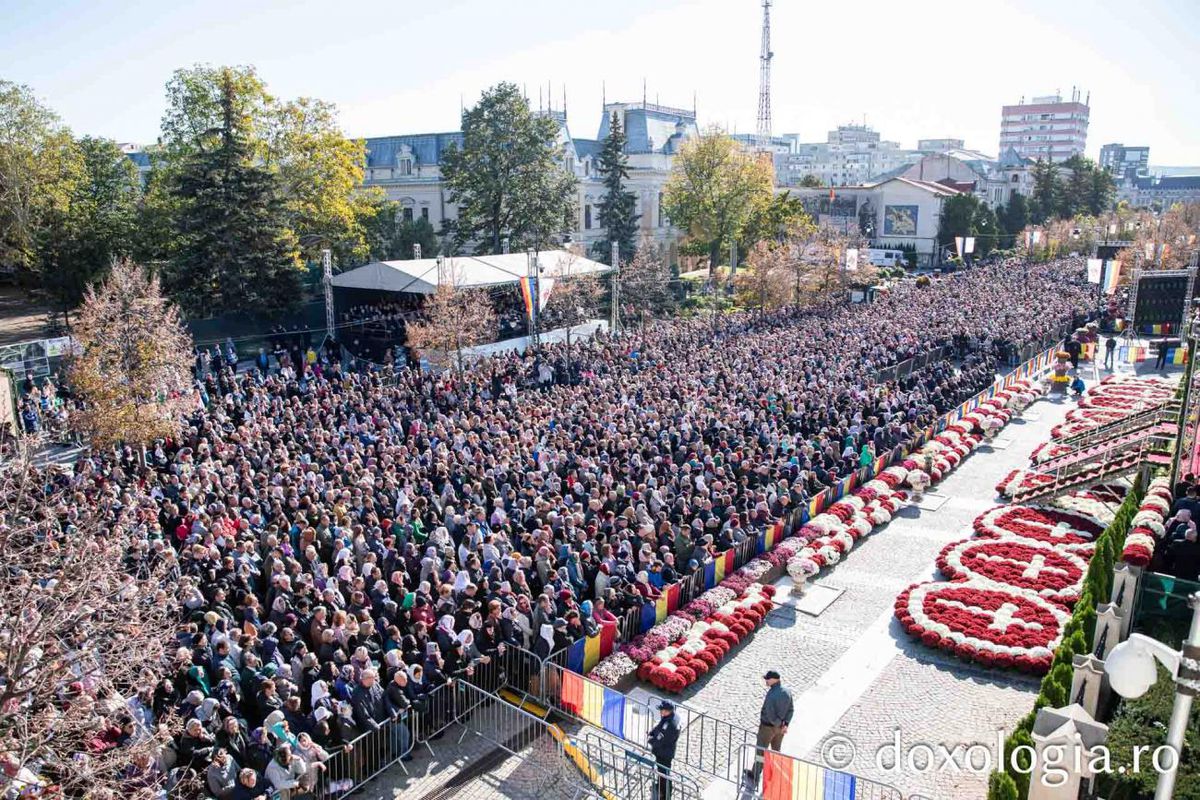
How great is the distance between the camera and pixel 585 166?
237 feet

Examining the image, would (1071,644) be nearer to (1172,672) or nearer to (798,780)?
(798,780)

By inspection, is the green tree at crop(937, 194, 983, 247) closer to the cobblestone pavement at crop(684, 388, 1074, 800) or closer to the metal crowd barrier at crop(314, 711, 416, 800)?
the cobblestone pavement at crop(684, 388, 1074, 800)

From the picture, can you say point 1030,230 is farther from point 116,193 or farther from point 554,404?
point 116,193

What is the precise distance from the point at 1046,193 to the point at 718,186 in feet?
170

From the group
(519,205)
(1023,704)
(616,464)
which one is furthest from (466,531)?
(519,205)

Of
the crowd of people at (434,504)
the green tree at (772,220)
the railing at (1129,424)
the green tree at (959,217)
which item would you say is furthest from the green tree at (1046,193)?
the railing at (1129,424)

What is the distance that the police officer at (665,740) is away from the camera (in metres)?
9.36

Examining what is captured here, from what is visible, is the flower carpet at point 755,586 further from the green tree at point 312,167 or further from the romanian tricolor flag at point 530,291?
the green tree at point 312,167

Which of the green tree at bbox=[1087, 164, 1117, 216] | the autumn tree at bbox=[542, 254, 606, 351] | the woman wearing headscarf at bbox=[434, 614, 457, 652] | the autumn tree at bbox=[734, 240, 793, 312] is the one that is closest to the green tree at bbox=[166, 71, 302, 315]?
the autumn tree at bbox=[542, 254, 606, 351]

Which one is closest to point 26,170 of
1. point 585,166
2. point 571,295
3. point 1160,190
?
point 571,295

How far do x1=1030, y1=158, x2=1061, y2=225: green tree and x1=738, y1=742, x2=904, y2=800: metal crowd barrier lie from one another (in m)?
94.1

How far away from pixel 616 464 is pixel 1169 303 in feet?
64.9

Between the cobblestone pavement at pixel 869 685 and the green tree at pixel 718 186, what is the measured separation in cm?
4466

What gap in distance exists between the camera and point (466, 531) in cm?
1474
